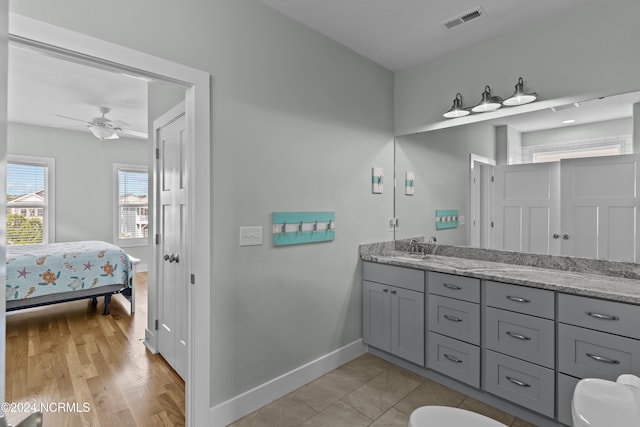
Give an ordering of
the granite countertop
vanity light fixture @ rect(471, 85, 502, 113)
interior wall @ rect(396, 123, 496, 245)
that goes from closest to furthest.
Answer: the granite countertop, vanity light fixture @ rect(471, 85, 502, 113), interior wall @ rect(396, 123, 496, 245)

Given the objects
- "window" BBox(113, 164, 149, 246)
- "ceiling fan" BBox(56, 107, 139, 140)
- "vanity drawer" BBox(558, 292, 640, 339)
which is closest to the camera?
"vanity drawer" BBox(558, 292, 640, 339)

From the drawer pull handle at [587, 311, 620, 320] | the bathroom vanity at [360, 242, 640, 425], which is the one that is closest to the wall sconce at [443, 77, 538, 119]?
the bathroom vanity at [360, 242, 640, 425]

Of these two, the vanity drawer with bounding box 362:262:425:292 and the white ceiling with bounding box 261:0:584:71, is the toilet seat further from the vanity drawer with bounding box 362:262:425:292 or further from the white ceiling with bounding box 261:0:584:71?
the white ceiling with bounding box 261:0:584:71

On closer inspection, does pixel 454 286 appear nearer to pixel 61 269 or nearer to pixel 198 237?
pixel 198 237

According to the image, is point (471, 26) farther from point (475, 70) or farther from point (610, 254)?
point (610, 254)

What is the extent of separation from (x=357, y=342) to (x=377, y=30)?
2499 millimetres

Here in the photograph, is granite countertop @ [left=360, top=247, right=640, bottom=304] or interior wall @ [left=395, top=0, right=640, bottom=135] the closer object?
granite countertop @ [left=360, top=247, right=640, bottom=304]

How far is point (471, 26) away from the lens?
2330mm

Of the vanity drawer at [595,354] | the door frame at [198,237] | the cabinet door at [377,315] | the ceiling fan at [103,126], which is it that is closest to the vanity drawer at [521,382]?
the vanity drawer at [595,354]

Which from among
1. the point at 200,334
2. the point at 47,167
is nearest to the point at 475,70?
the point at 200,334

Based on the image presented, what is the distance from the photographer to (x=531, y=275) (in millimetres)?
2082

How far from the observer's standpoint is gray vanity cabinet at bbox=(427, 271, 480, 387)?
7.15 ft

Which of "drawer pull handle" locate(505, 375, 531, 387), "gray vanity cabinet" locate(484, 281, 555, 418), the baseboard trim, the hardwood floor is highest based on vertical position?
"gray vanity cabinet" locate(484, 281, 555, 418)

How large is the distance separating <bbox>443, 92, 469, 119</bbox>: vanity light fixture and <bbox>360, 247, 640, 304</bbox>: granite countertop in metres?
1.17
